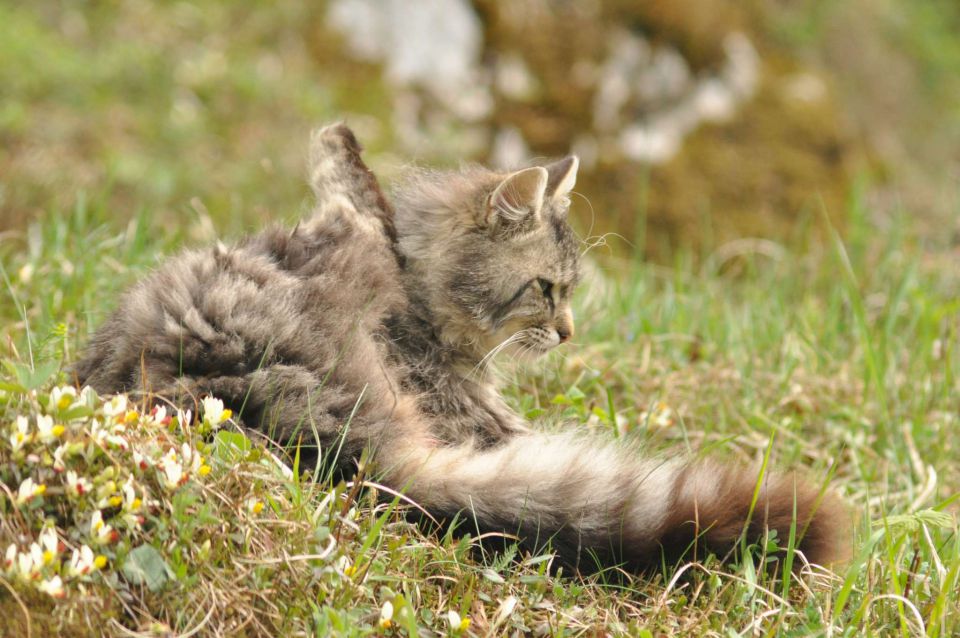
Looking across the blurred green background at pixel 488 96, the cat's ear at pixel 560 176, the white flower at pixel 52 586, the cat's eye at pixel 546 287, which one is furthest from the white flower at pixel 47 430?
the blurred green background at pixel 488 96

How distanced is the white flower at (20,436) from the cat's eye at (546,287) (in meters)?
1.81

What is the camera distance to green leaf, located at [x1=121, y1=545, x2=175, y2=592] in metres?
2.10

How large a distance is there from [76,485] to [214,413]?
15.7 inches

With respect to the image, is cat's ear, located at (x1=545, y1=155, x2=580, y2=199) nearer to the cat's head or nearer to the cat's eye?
the cat's head

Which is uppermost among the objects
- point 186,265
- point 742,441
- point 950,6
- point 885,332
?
point 950,6

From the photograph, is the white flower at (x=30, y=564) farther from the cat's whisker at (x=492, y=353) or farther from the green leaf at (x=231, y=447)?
the cat's whisker at (x=492, y=353)

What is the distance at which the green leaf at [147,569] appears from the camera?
→ 210 centimetres

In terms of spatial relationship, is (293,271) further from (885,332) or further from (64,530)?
(885,332)

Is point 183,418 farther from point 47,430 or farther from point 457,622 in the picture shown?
point 457,622

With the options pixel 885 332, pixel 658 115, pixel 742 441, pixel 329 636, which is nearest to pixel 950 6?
pixel 658 115

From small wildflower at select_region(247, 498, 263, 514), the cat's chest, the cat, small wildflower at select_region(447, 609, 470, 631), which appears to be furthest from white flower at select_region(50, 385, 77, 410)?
the cat's chest

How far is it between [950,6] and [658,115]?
5.92 m

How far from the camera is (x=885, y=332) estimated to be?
4234 millimetres

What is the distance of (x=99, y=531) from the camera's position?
6.86 ft
